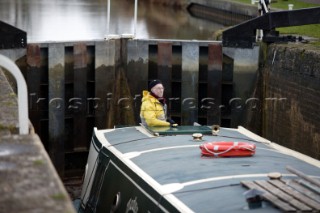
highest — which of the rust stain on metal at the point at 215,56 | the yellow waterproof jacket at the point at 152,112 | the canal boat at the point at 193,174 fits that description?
the rust stain on metal at the point at 215,56

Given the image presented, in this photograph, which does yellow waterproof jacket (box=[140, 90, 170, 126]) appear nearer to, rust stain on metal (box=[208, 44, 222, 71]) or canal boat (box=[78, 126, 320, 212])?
canal boat (box=[78, 126, 320, 212])

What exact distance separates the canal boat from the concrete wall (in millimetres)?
2371

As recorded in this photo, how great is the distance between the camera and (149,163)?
8.33m

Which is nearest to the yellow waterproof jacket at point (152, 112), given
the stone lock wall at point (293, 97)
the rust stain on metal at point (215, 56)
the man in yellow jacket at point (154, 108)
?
the man in yellow jacket at point (154, 108)

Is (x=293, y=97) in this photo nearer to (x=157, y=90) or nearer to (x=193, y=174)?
(x=157, y=90)

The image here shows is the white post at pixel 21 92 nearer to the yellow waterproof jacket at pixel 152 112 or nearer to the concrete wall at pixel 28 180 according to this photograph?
the concrete wall at pixel 28 180

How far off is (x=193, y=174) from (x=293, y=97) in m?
5.85

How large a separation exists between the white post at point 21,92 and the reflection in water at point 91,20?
70.4 feet

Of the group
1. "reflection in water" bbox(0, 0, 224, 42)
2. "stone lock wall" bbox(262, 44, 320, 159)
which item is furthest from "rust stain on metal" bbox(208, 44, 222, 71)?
"reflection in water" bbox(0, 0, 224, 42)

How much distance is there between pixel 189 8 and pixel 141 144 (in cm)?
3785

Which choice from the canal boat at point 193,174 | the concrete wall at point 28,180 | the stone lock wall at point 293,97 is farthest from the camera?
the stone lock wall at point 293,97

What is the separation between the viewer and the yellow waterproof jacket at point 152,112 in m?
10.1

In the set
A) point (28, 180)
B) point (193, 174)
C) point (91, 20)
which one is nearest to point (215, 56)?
point (193, 174)

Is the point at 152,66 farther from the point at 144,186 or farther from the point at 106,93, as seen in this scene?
the point at 144,186
